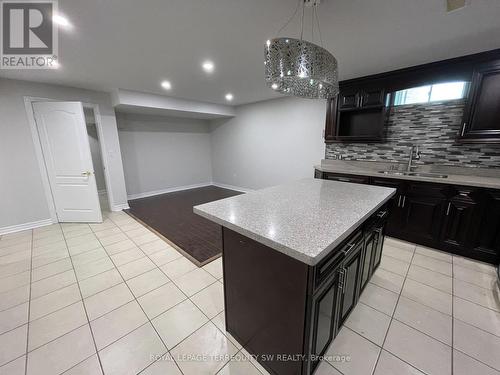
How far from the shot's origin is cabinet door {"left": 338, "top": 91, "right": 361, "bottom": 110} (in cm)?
327

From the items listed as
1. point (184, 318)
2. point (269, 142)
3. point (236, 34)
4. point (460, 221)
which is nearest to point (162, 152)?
point (269, 142)

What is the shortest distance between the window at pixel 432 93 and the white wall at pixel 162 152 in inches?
207

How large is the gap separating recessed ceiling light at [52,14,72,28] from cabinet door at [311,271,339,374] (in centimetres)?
284

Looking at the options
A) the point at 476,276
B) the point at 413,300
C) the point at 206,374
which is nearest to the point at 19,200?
the point at 206,374

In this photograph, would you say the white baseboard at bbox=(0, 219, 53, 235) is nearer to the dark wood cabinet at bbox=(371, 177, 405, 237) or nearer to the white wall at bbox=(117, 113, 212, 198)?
the white wall at bbox=(117, 113, 212, 198)

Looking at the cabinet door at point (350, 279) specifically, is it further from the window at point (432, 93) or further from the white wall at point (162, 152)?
the white wall at point (162, 152)

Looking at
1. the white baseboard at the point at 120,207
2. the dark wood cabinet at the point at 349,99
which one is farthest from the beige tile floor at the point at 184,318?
the dark wood cabinet at the point at 349,99

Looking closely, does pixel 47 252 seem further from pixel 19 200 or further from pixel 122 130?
pixel 122 130

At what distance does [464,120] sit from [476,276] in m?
1.86

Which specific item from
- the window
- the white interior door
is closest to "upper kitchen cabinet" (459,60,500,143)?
the window

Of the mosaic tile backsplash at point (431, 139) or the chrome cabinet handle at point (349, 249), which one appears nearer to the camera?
the chrome cabinet handle at point (349, 249)

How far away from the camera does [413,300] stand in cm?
187

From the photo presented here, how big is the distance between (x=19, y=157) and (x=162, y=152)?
2859mm

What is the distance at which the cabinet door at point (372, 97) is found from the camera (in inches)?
120
